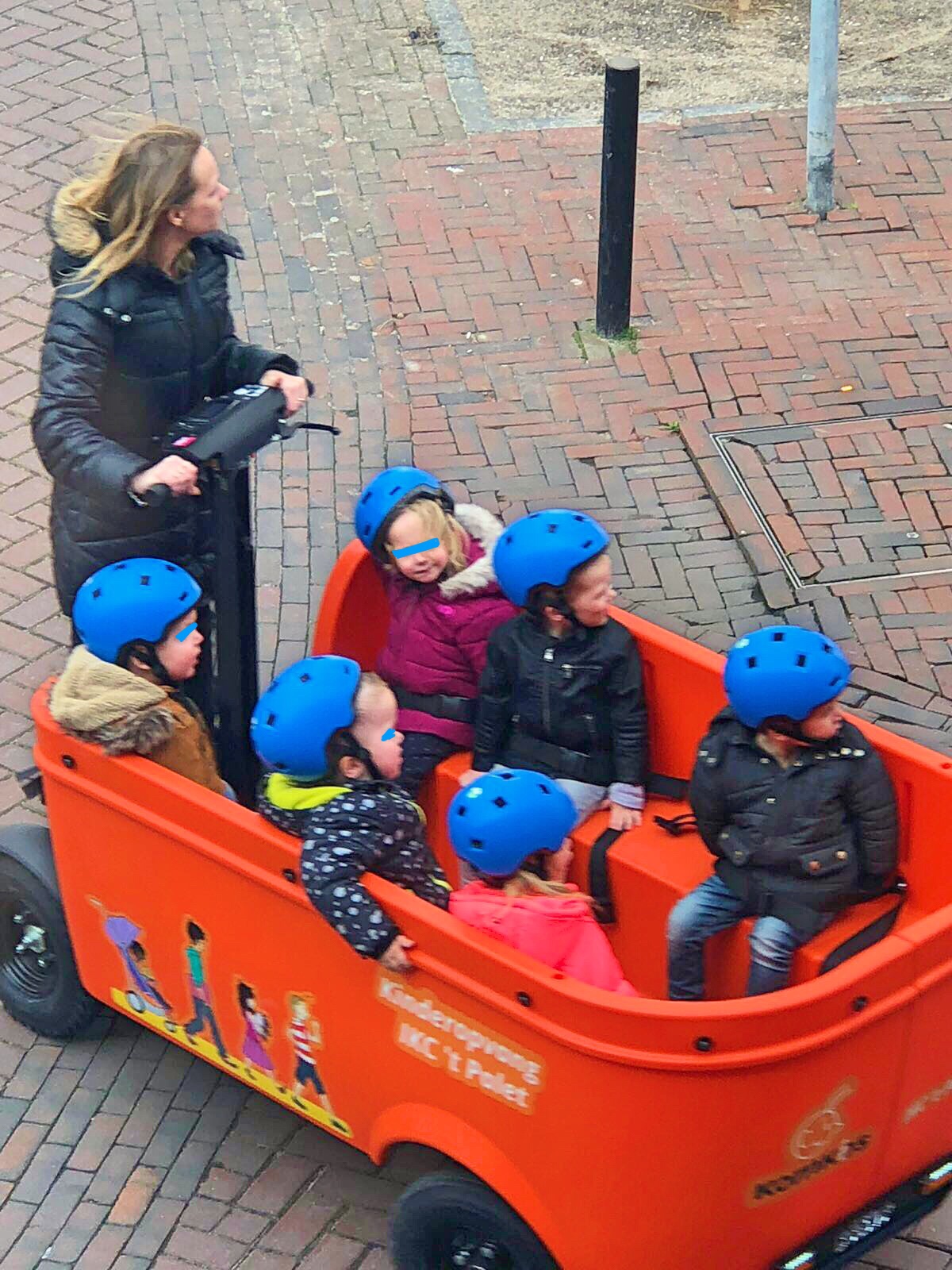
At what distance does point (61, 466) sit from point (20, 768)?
5.61ft

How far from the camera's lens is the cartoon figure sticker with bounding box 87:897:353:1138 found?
12.3 ft

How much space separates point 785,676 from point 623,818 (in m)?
0.82

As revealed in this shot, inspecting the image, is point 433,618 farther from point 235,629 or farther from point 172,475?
point 172,475

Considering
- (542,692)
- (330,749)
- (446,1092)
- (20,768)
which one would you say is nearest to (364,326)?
(20,768)

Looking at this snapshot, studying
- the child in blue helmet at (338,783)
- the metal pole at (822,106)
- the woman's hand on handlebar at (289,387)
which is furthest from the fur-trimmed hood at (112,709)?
the metal pole at (822,106)

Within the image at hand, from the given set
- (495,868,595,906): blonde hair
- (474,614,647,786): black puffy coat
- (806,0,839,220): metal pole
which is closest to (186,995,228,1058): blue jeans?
(495,868,595,906): blonde hair

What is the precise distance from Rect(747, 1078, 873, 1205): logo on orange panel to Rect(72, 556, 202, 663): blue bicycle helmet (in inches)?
70.5

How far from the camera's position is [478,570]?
4.55 m

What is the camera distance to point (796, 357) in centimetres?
725

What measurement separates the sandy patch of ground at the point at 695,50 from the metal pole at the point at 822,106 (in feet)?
3.61

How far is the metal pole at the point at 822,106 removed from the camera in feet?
25.6

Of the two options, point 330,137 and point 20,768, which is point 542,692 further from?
point 330,137

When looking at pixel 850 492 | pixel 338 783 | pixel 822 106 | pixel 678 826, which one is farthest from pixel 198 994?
pixel 822 106

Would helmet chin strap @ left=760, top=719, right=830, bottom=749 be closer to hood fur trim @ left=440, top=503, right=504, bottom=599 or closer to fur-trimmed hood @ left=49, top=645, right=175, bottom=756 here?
hood fur trim @ left=440, top=503, right=504, bottom=599
